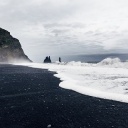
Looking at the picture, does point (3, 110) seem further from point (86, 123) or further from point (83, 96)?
point (83, 96)

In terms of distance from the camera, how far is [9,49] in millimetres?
174750

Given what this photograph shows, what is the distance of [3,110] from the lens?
1772 cm

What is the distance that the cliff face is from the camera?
167500mm

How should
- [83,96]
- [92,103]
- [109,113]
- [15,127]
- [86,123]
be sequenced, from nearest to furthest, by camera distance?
1. [15,127]
2. [86,123]
3. [109,113]
4. [92,103]
5. [83,96]

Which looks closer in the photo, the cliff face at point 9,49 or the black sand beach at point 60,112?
the black sand beach at point 60,112

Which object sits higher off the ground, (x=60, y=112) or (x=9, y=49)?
(x=9, y=49)

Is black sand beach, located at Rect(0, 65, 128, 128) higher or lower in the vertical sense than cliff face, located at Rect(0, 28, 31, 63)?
lower

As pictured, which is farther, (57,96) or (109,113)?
(57,96)

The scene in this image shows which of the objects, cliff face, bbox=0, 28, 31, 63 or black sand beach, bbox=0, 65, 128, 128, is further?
cliff face, bbox=0, 28, 31, 63

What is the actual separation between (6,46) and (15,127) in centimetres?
16440

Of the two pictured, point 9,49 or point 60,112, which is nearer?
point 60,112

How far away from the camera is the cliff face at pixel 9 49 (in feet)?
550

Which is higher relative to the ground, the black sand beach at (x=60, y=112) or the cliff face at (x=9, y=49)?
the cliff face at (x=9, y=49)

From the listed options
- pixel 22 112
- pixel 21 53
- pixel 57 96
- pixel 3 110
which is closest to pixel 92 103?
pixel 57 96
